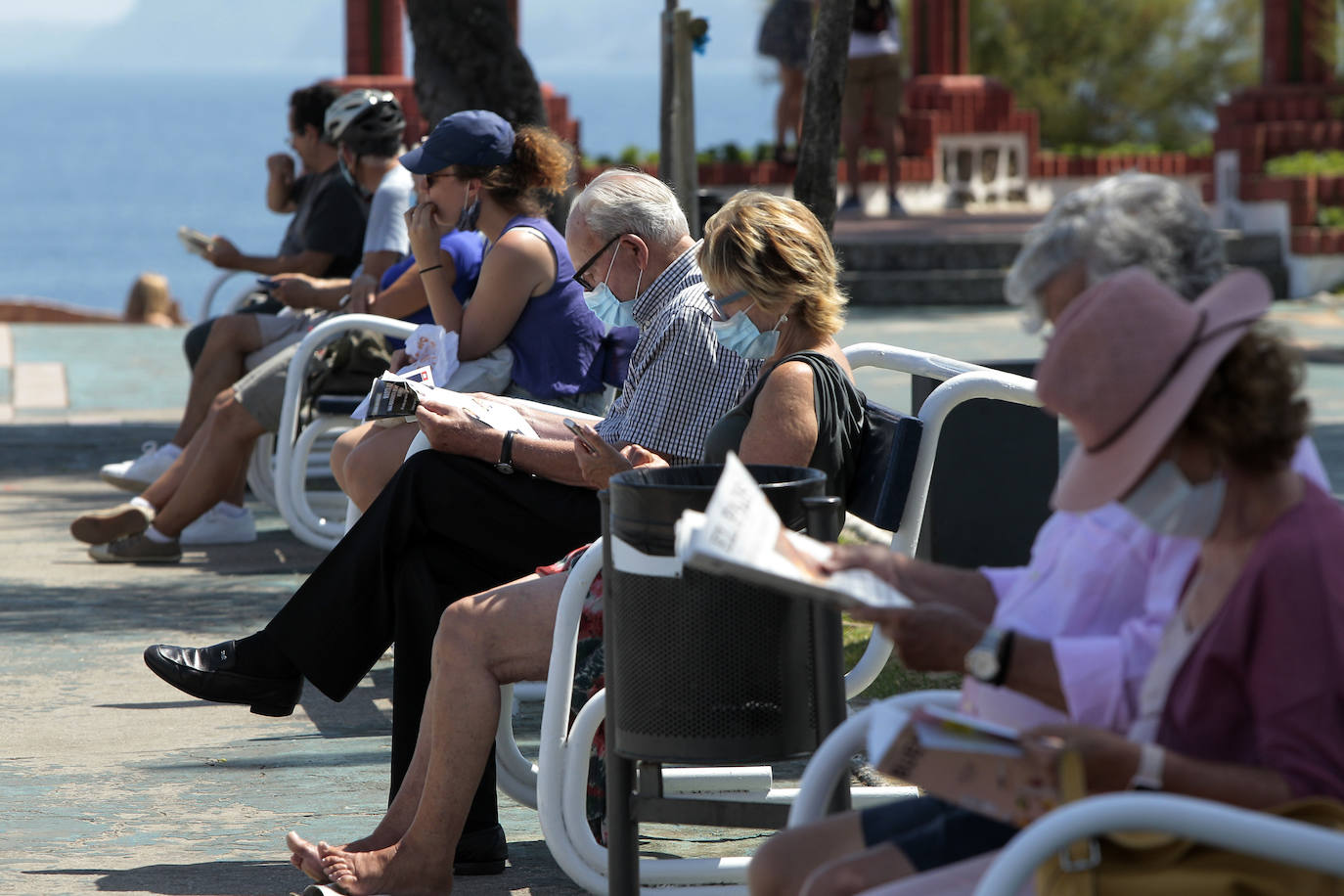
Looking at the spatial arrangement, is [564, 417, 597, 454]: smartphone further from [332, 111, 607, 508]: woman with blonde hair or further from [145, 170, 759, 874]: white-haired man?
[332, 111, 607, 508]: woman with blonde hair

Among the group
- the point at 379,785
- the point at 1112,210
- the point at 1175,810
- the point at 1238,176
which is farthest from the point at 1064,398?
the point at 1238,176

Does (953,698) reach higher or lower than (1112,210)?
lower

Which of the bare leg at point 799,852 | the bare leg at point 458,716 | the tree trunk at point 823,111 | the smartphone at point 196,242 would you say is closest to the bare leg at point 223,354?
the smartphone at point 196,242

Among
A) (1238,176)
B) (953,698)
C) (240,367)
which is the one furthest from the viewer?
(1238,176)

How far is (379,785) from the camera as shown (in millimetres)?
4305

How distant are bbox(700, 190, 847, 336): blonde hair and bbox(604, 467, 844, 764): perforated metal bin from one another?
0.60m

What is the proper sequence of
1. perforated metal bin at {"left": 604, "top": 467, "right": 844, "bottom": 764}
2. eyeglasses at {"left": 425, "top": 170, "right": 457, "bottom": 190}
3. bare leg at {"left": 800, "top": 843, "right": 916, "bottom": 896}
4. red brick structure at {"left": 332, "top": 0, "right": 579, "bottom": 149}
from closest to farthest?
bare leg at {"left": 800, "top": 843, "right": 916, "bottom": 896}
perforated metal bin at {"left": 604, "top": 467, "right": 844, "bottom": 764}
eyeglasses at {"left": 425, "top": 170, "right": 457, "bottom": 190}
red brick structure at {"left": 332, "top": 0, "right": 579, "bottom": 149}

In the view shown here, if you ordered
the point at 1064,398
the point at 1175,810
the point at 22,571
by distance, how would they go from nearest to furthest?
the point at 1175,810 → the point at 1064,398 → the point at 22,571

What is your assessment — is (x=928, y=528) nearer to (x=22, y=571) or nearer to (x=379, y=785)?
(x=379, y=785)

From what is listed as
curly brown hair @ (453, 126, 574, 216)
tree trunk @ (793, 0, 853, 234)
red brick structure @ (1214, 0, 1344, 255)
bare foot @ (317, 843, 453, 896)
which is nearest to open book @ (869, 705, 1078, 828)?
bare foot @ (317, 843, 453, 896)

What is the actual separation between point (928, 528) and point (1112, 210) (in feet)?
10.1

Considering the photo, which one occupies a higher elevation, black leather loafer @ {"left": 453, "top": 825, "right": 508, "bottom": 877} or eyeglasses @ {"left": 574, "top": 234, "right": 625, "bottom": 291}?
eyeglasses @ {"left": 574, "top": 234, "right": 625, "bottom": 291}

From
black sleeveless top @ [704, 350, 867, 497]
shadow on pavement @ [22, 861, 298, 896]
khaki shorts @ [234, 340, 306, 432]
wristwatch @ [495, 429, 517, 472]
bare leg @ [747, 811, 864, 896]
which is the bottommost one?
shadow on pavement @ [22, 861, 298, 896]

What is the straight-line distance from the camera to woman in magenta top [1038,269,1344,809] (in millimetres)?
2062
